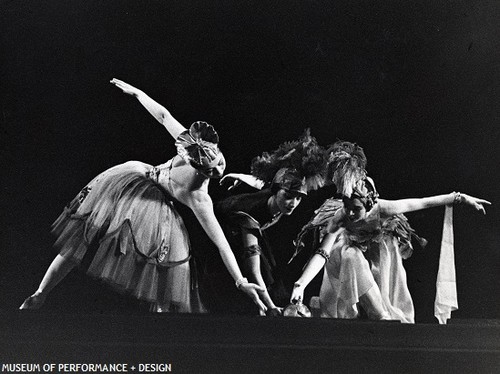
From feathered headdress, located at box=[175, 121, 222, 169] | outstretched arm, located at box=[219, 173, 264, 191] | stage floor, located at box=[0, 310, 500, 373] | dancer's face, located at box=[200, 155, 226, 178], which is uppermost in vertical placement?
feathered headdress, located at box=[175, 121, 222, 169]

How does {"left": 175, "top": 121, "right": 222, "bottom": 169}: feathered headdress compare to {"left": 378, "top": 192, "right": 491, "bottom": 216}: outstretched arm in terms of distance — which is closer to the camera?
{"left": 175, "top": 121, "right": 222, "bottom": 169}: feathered headdress

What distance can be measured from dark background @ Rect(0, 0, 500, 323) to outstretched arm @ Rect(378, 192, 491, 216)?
0.10 feet

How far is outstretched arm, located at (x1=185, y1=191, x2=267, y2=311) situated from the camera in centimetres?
261

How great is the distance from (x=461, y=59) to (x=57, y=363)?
2.07m

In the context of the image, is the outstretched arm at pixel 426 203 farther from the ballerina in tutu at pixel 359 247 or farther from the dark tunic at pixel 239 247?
the dark tunic at pixel 239 247

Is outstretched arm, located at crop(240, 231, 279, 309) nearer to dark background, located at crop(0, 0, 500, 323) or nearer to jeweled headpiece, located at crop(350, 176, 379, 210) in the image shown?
dark background, located at crop(0, 0, 500, 323)

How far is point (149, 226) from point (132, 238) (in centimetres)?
8

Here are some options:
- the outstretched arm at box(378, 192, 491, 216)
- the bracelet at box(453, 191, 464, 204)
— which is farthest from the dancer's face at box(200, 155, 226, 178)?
the bracelet at box(453, 191, 464, 204)

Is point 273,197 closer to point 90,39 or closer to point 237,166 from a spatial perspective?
point 237,166

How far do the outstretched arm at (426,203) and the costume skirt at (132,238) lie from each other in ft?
2.75

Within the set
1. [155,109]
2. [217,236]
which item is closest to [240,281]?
[217,236]

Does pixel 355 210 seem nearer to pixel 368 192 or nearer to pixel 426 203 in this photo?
pixel 368 192

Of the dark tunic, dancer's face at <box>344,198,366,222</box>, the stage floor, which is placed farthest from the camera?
dancer's face at <box>344,198,366,222</box>

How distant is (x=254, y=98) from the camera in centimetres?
270
